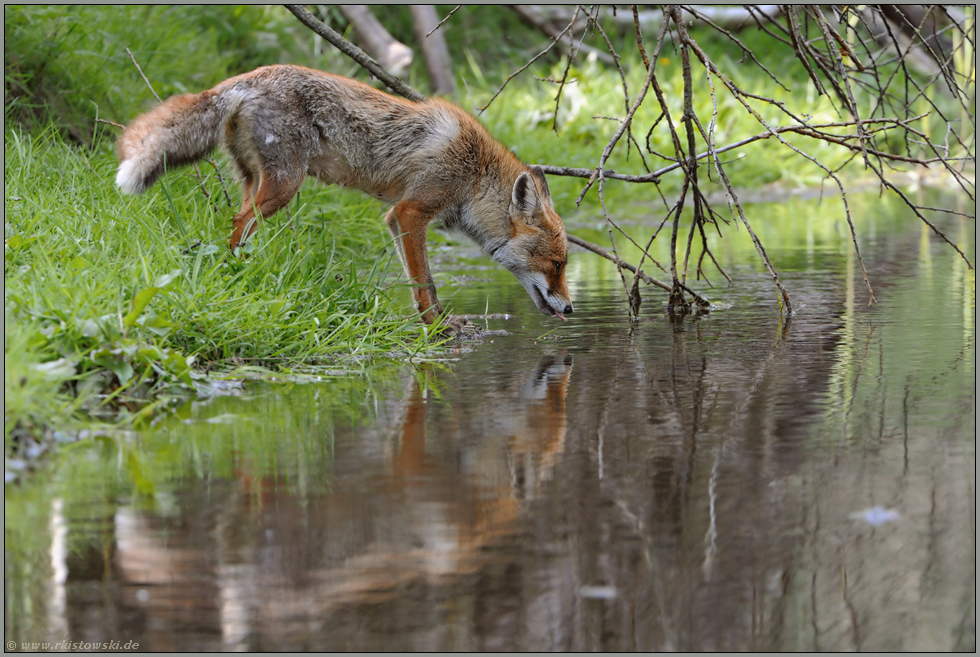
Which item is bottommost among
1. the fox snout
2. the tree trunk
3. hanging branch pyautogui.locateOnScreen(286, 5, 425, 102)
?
the fox snout

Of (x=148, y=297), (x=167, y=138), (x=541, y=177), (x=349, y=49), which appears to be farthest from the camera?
(x=349, y=49)

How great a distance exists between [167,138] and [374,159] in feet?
4.16

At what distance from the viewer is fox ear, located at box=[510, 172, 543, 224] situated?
6294mm

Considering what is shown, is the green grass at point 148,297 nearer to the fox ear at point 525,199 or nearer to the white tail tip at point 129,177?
the white tail tip at point 129,177

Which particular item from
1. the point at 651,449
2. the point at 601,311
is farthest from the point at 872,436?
the point at 601,311

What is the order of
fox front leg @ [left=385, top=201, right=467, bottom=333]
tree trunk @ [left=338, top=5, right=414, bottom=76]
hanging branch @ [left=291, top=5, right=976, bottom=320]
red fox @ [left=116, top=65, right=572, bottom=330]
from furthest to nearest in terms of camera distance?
1. tree trunk @ [left=338, top=5, right=414, bottom=76]
2. fox front leg @ [left=385, top=201, right=467, bottom=333]
3. red fox @ [left=116, top=65, right=572, bottom=330]
4. hanging branch @ [left=291, top=5, right=976, bottom=320]

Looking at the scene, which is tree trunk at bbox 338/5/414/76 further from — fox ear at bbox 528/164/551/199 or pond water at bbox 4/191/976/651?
pond water at bbox 4/191/976/651

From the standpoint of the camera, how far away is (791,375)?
4594 millimetres

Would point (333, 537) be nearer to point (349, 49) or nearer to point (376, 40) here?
point (349, 49)

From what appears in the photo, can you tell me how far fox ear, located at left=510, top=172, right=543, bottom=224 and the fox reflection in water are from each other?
111 inches

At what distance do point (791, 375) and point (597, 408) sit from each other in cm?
105

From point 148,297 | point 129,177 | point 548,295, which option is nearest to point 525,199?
point 548,295

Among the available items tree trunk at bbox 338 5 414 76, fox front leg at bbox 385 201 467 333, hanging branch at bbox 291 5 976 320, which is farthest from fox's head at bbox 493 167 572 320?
tree trunk at bbox 338 5 414 76

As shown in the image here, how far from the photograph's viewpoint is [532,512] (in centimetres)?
295
